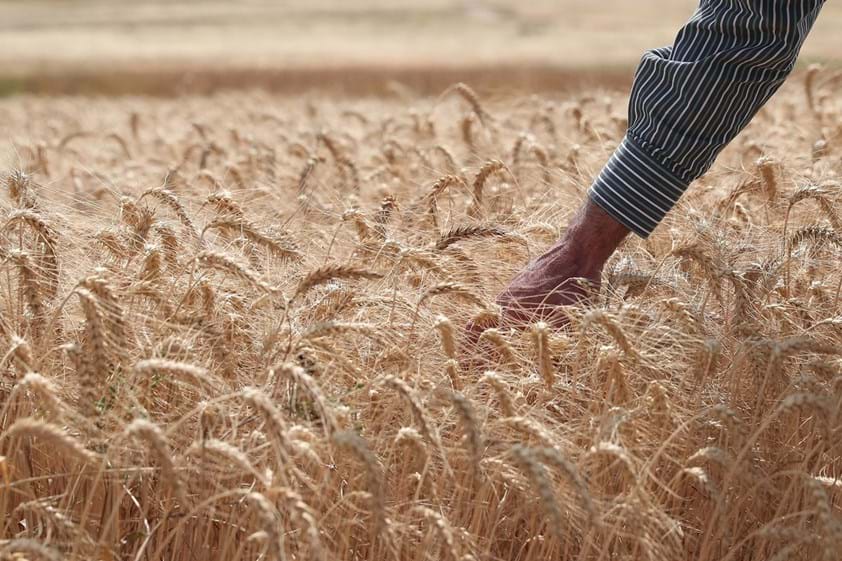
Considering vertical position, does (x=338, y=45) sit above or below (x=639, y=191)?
below

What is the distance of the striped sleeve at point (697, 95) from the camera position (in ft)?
6.89

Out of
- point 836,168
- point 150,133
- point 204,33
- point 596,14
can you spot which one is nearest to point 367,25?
Answer: point 204,33

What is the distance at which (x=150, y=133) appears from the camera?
6832 mm

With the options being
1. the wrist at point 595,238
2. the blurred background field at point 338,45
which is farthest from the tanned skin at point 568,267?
the blurred background field at point 338,45

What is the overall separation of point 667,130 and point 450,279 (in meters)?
0.52

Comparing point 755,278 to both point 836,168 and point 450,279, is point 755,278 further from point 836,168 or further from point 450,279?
point 836,168

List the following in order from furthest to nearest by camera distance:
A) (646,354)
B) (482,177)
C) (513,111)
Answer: (513,111) < (482,177) < (646,354)

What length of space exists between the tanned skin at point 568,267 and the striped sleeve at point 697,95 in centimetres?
Result: 4

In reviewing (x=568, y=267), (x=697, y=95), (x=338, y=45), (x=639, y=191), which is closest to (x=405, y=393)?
(x=568, y=267)

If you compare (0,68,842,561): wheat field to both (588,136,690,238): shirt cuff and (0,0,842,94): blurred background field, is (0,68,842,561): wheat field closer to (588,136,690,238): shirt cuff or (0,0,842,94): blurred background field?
(588,136,690,238): shirt cuff

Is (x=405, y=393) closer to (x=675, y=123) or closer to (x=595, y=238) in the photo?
(x=595, y=238)

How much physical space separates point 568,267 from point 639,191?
0.20 m

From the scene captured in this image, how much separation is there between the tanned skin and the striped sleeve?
36 millimetres

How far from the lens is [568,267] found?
7.08 feet
